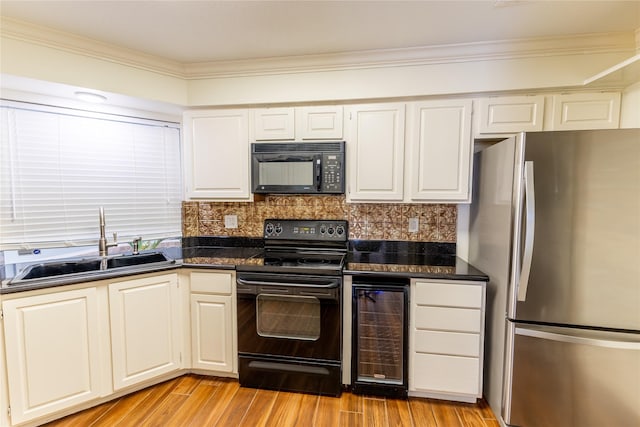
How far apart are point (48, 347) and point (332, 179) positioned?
204cm

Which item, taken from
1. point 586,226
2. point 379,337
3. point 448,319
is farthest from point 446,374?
point 586,226

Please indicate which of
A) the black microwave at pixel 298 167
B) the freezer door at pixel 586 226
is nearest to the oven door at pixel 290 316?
the black microwave at pixel 298 167

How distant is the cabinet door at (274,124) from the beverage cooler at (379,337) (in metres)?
1.24

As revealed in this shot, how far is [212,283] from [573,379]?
2279 mm

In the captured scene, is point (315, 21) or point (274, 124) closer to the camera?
point (315, 21)

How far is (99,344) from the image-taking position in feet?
6.07

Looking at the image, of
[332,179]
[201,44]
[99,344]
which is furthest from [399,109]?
[99,344]

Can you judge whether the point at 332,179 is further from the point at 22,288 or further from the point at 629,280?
the point at 22,288

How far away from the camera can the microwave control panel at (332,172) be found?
2182mm

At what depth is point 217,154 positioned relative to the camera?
239 cm

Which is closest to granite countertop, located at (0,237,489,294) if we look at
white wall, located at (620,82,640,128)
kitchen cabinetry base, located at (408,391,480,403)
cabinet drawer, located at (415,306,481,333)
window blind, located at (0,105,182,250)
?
cabinet drawer, located at (415,306,481,333)

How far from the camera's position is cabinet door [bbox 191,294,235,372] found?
2139mm

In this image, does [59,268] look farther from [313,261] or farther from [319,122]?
[319,122]

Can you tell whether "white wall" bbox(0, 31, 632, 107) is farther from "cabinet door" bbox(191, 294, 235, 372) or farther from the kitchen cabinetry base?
the kitchen cabinetry base
